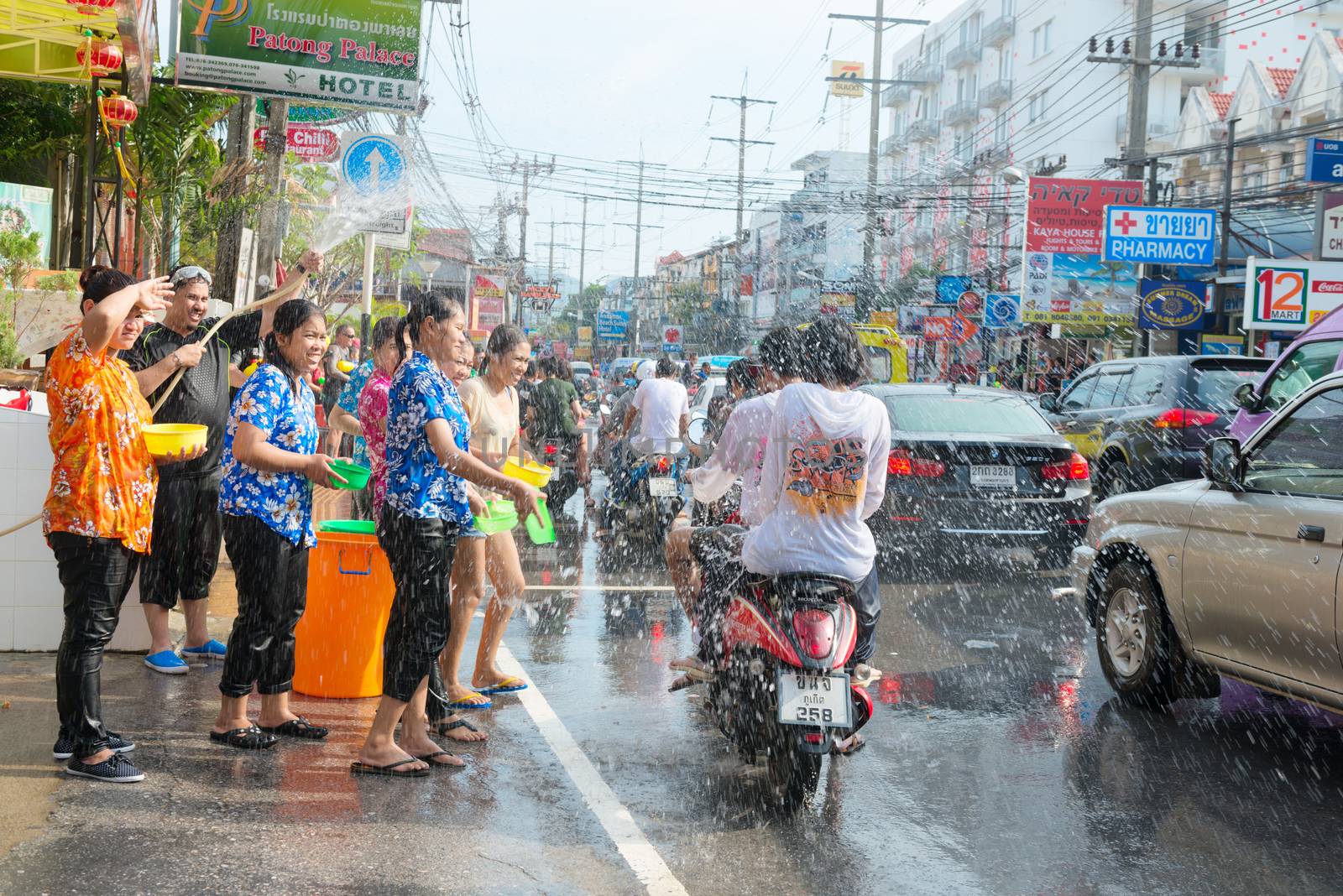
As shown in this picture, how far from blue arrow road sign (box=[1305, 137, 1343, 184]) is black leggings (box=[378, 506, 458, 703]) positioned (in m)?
19.1

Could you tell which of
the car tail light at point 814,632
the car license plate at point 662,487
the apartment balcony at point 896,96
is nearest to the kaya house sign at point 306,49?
the car license plate at point 662,487

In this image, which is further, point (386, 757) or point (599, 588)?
point (599, 588)

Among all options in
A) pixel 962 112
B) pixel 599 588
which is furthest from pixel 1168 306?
pixel 962 112

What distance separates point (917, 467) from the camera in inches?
388

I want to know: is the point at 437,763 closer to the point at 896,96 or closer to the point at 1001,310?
the point at 1001,310

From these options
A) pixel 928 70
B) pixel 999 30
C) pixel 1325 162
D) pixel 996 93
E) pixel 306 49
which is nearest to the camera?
pixel 306 49

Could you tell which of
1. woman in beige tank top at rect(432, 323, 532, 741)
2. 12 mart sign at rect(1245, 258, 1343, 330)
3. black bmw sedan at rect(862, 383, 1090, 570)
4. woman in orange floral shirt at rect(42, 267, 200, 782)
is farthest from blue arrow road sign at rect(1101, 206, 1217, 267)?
woman in orange floral shirt at rect(42, 267, 200, 782)

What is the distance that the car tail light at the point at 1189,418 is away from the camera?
1342 cm

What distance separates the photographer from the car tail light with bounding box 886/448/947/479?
32.3 ft

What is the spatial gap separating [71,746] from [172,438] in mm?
1234

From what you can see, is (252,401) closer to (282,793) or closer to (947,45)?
(282,793)

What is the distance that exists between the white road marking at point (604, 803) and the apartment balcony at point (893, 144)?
69.8 m

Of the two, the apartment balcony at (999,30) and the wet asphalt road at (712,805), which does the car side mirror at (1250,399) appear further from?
the apartment balcony at (999,30)

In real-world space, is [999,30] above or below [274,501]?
above
